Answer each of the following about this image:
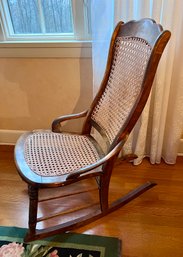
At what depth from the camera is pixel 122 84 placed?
51.3 inches

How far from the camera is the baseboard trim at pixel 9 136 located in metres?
2.08

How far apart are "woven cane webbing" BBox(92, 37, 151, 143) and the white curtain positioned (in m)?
0.16

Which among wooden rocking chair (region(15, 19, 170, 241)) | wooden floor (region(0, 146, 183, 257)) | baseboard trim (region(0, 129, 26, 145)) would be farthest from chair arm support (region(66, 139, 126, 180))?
baseboard trim (region(0, 129, 26, 145))

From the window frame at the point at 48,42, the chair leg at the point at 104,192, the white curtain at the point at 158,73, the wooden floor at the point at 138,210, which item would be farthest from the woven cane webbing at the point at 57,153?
the window frame at the point at 48,42

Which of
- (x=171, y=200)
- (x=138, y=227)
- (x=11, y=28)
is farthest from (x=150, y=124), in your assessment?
(x=11, y=28)

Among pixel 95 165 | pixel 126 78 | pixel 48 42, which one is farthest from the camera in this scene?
pixel 48 42

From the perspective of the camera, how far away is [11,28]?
1728 millimetres

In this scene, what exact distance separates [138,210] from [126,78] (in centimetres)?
83

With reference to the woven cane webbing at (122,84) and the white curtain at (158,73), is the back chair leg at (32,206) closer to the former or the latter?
the woven cane webbing at (122,84)

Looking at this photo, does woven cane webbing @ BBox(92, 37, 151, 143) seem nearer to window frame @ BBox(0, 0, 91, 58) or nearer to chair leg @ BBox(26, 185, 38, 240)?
window frame @ BBox(0, 0, 91, 58)

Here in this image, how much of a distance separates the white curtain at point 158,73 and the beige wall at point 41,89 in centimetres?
23

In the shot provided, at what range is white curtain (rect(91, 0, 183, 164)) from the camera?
1338mm

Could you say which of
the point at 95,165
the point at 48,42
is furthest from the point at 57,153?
the point at 48,42

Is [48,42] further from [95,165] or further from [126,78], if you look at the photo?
[95,165]
